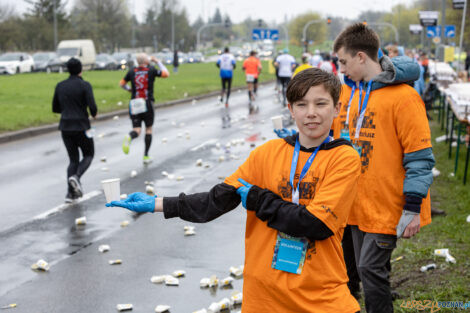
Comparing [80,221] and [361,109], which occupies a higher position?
[361,109]

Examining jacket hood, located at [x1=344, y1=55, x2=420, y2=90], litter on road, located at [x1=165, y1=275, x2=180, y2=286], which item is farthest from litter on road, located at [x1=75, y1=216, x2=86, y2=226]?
jacket hood, located at [x1=344, y1=55, x2=420, y2=90]

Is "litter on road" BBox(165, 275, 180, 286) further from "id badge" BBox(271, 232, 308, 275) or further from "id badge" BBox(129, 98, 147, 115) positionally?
"id badge" BBox(129, 98, 147, 115)

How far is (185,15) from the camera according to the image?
110 meters

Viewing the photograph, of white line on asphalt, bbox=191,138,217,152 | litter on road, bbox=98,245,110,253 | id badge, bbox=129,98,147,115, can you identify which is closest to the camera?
litter on road, bbox=98,245,110,253

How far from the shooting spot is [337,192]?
2551 mm

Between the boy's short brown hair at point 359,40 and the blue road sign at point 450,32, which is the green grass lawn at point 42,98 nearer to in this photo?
the blue road sign at point 450,32

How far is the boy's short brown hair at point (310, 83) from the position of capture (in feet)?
8.54

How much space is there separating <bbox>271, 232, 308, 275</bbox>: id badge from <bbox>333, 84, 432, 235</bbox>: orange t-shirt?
112 centimetres

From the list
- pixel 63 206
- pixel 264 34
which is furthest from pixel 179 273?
pixel 264 34

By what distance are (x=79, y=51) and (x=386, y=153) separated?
4852 cm

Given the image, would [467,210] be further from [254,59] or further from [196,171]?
Answer: [254,59]

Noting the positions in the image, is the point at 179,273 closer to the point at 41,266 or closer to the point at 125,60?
the point at 41,266

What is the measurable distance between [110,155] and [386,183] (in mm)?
9557

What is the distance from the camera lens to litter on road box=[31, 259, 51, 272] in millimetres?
5910
